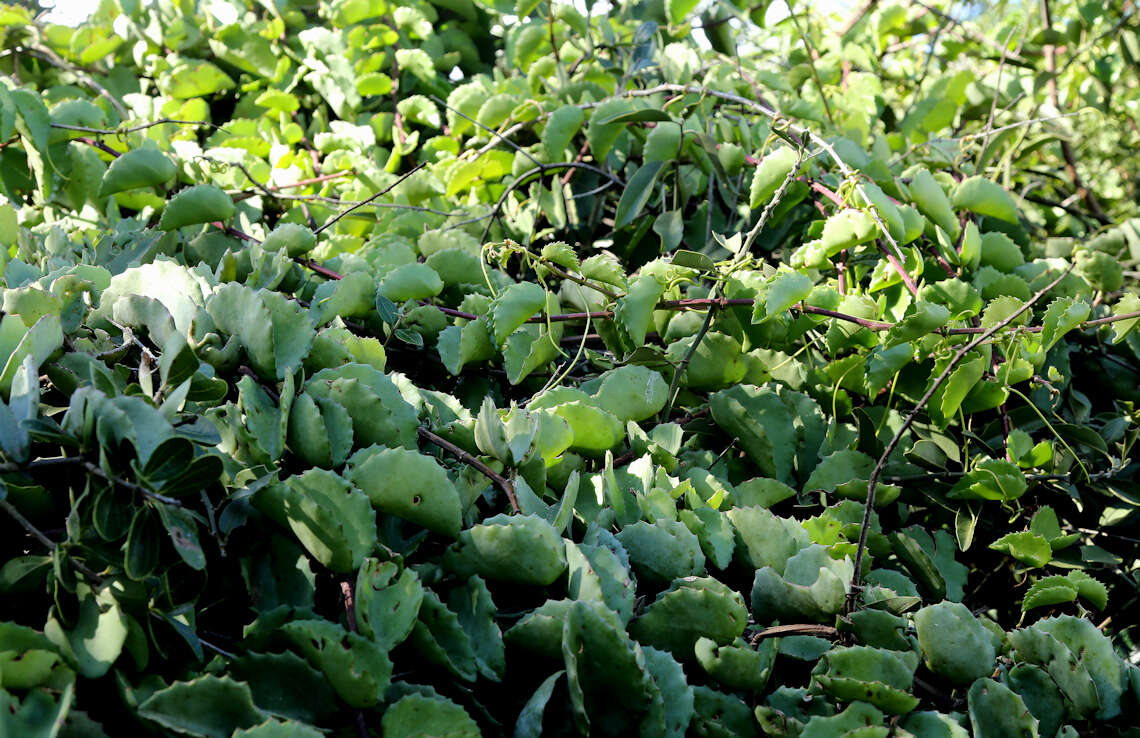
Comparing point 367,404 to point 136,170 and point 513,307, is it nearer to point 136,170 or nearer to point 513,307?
point 513,307

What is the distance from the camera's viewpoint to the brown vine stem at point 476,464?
0.72 meters

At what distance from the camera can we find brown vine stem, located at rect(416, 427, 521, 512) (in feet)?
2.37

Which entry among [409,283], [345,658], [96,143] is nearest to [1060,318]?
[409,283]

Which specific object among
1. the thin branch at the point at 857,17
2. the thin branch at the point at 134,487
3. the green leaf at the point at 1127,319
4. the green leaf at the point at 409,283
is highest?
the thin branch at the point at 857,17

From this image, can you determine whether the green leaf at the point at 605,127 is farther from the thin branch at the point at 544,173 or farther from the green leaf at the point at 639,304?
the green leaf at the point at 639,304

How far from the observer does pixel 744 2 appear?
1653 mm

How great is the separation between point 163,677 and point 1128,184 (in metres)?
3.51

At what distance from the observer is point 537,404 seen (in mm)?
856

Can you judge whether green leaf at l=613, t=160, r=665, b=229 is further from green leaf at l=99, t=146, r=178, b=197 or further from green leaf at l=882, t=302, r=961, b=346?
green leaf at l=99, t=146, r=178, b=197

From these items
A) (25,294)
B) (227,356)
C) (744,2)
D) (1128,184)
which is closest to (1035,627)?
(227,356)

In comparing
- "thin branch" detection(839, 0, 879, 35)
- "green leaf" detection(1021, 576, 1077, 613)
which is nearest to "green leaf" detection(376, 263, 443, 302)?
"green leaf" detection(1021, 576, 1077, 613)

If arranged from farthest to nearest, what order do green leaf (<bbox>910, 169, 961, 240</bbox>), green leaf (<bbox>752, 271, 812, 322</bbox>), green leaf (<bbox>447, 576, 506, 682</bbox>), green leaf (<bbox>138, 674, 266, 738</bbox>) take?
green leaf (<bbox>910, 169, 961, 240</bbox>), green leaf (<bbox>752, 271, 812, 322</bbox>), green leaf (<bbox>447, 576, 506, 682</bbox>), green leaf (<bbox>138, 674, 266, 738</bbox>)

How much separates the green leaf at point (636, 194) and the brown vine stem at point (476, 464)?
0.57m

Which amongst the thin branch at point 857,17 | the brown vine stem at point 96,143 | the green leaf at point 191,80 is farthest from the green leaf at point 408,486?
the thin branch at point 857,17
